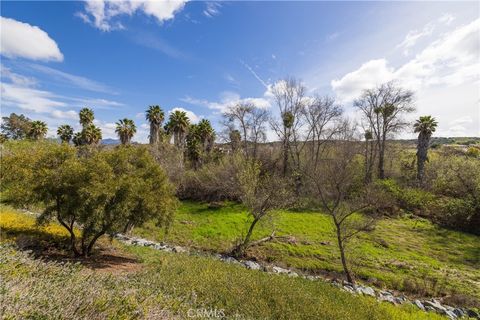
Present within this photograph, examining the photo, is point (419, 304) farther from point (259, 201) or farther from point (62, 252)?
point (62, 252)

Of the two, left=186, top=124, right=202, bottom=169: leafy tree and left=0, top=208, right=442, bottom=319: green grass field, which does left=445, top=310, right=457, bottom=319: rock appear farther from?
left=186, top=124, right=202, bottom=169: leafy tree

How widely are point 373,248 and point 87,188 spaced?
18.6 meters

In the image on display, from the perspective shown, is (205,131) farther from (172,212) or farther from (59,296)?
(59,296)

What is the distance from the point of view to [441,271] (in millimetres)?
15391

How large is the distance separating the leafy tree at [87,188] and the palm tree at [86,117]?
4048 centimetres

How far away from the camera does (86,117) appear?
4703cm

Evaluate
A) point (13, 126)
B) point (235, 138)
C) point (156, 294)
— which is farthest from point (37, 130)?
point (156, 294)

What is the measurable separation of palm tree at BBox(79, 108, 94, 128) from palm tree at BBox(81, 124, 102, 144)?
114cm

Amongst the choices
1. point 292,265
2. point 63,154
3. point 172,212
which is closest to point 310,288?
point 292,265

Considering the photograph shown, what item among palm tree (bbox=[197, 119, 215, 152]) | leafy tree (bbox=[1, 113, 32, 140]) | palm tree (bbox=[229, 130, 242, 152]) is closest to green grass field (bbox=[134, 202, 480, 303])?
palm tree (bbox=[229, 130, 242, 152])

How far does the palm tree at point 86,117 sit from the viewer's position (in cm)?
4684

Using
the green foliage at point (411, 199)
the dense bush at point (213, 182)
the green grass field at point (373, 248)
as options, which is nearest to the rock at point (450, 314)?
the green grass field at point (373, 248)

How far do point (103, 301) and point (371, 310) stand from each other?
26.0 feet

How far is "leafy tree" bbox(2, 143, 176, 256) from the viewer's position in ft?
33.8
